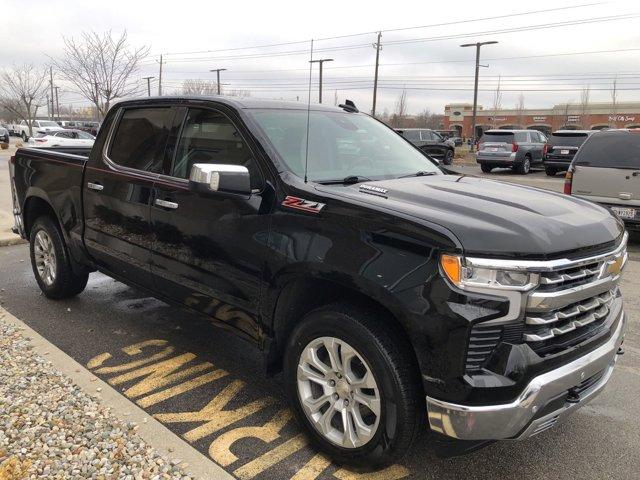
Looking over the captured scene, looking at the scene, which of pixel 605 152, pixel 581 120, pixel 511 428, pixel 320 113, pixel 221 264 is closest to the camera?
pixel 511 428

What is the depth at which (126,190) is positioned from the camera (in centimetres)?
402

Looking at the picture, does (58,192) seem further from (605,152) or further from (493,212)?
(605,152)

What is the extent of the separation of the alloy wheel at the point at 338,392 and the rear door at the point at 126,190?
5.39 feet

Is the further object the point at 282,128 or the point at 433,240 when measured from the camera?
the point at 282,128

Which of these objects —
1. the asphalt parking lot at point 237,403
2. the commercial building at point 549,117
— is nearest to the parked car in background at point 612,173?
the asphalt parking lot at point 237,403

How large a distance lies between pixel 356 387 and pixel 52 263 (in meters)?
3.74

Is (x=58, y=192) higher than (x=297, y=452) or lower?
higher

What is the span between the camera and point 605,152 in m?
8.08

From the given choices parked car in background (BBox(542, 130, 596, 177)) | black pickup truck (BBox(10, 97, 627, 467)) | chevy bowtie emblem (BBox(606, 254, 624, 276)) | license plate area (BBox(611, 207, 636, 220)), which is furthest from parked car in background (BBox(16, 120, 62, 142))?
chevy bowtie emblem (BBox(606, 254, 624, 276))

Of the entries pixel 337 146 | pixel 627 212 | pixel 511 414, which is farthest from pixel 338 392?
pixel 627 212

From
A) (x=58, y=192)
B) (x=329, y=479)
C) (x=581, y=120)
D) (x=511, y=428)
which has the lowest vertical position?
(x=329, y=479)

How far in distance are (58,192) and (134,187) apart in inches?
52.7

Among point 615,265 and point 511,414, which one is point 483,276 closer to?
point 511,414

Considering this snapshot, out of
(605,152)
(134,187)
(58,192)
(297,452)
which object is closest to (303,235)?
(297,452)
